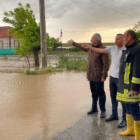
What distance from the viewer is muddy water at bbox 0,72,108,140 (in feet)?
12.9

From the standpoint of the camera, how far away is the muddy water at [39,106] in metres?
3.94

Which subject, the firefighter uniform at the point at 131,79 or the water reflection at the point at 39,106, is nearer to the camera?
the firefighter uniform at the point at 131,79

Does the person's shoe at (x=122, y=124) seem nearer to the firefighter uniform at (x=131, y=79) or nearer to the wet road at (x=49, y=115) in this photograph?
the wet road at (x=49, y=115)

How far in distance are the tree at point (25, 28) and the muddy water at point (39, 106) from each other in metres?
5.73

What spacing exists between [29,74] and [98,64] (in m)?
6.46

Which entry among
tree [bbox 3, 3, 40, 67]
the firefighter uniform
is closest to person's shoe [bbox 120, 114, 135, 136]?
the firefighter uniform

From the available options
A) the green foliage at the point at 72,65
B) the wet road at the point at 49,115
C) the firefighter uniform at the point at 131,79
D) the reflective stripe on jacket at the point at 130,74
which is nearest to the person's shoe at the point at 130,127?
the wet road at the point at 49,115

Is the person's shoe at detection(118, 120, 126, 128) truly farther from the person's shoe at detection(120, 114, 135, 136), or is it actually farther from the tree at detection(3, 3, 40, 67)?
the tree at detection(3, 3, 40, 67)

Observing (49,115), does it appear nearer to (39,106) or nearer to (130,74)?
(39,106)

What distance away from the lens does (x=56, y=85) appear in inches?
316

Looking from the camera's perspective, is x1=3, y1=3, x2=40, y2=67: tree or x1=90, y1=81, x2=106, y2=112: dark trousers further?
x1=3, y1=3, x2=40, y2=67: tree

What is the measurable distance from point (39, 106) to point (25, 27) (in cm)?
962

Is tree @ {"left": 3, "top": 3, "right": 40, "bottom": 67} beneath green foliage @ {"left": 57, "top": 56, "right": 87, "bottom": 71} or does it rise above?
above

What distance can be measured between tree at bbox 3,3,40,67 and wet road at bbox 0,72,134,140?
21.3 feet
